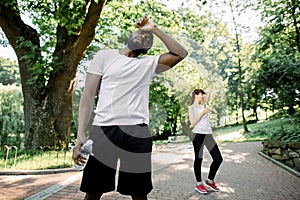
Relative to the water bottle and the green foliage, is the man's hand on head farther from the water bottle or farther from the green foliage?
the green foliage

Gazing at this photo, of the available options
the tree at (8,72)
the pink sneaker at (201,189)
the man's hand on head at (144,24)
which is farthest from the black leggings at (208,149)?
the tree at (8,72)

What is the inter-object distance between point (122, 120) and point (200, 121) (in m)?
2.69

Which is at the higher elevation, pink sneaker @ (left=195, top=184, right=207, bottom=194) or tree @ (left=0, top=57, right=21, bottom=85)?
tree @ (left=0, top=57, right=21, bottom=85)

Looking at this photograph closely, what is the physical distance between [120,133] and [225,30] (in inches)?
773

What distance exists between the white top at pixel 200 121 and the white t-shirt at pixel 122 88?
99.0 inches

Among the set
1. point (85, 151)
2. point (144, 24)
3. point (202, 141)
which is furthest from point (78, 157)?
point (202, 141)

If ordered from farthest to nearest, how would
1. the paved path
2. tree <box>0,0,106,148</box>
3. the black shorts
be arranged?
tree <box>0,0,106,148</box> → the paved path → the black shorts

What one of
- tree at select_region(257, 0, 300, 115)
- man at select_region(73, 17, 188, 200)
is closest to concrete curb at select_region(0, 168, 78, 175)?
man at select_region(73, 17, 188, 200)

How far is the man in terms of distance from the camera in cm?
182

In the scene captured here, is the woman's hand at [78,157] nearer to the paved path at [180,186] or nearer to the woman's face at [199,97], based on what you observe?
the paved path at [180,186]

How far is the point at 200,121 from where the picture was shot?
433 cm

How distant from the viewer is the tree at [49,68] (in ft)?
26.2

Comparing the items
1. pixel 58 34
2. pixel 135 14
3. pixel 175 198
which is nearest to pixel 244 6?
pixel 135 14

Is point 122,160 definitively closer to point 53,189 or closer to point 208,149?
point 208,149
